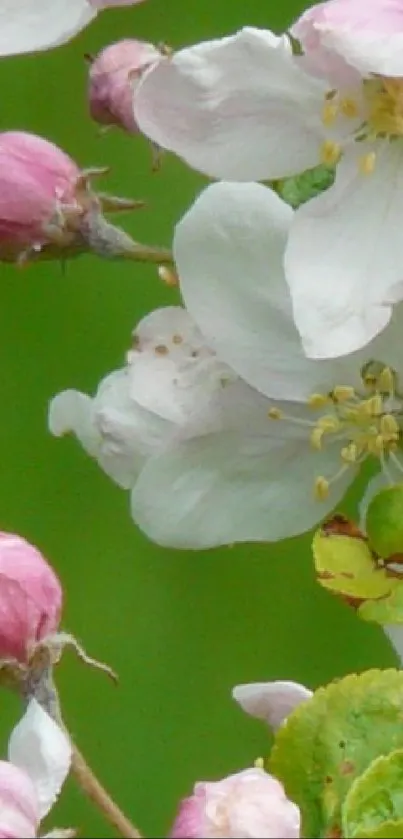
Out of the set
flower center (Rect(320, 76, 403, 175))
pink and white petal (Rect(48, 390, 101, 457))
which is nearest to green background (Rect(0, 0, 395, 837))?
pink and white petal (Rect(48, 390, 101, 457))

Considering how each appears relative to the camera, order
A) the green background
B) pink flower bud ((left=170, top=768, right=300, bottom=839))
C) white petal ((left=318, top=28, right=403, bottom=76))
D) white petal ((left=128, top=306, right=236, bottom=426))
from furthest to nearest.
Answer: the green background → white petal ((left=128, top=306, right=236, bottom=426)) → white petal ((left=318, top=28, right=403, bottom=76)) → pink flower bud ((left=170, top=768, right=300, bottom=839))

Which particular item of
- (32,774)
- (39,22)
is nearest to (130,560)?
(39,22)

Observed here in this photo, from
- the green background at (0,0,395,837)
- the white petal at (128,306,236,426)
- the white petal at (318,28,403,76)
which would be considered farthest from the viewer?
the green background at (0,0,395,837)

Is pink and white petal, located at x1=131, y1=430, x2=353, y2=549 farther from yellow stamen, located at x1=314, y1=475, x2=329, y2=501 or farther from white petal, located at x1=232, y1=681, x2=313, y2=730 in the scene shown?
white petal, located at x1=232, y1=681, x2=313, y2=730

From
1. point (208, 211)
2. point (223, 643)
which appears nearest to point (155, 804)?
point (223, 643)

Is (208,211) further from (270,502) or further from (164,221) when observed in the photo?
(164,221)
